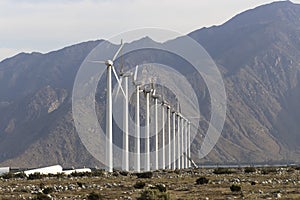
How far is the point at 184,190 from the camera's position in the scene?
143 feet

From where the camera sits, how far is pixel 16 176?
70.8 metres

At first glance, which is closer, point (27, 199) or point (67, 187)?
point (27, 199)

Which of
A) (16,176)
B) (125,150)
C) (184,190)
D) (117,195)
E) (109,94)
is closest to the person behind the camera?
(117,195)

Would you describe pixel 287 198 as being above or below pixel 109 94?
below

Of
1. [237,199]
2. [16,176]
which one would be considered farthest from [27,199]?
[16,176]

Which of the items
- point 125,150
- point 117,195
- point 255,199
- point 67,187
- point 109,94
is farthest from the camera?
point 125,150

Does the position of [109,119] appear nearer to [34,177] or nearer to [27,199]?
[34,177]

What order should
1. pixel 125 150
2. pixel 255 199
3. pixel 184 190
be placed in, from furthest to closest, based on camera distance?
pixel 125 150
pixel 184 190
pixel 255 199

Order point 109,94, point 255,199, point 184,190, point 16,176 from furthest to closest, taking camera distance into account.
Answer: point 109,94
point 16,176
point 184,190
point 255,199

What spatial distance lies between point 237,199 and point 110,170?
43.8 m

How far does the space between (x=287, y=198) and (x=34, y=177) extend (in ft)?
116

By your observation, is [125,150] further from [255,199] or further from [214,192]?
[255,199]

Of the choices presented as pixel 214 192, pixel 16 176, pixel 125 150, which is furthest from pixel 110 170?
pixel 214 192

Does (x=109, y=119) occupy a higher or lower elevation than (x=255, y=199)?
higher
